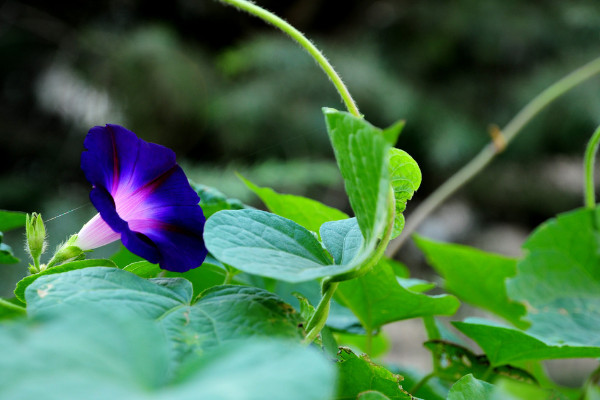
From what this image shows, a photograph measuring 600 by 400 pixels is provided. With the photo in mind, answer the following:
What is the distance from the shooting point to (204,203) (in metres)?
0.36

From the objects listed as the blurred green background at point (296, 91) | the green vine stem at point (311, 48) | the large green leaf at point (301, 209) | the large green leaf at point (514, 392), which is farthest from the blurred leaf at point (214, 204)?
the blurred green background at point (296, 91)

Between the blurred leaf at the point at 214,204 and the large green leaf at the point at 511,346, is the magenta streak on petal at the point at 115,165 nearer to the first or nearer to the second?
the blurred leaf at the point at 214,204

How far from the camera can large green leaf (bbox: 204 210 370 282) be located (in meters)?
0.18

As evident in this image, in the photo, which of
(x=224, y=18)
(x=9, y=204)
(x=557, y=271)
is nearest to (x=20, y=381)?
(x=557, y=271)

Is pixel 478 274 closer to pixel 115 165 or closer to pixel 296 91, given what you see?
pixel 115 165

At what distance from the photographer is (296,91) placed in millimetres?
2008

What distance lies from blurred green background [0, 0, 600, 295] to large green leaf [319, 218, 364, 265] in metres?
1.54

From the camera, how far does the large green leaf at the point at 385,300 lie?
34 cm

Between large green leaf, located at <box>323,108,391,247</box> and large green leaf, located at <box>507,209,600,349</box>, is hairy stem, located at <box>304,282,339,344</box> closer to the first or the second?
large green leaf, located at <box>323,108,391,247</box>

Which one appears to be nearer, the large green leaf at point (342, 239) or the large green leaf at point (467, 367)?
the large green leaf at point (342, 239)

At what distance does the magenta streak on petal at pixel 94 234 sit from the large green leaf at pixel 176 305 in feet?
0.20

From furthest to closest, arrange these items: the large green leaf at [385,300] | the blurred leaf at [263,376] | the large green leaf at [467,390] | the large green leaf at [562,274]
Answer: the large green leaf at [562,274] → the large green leaf at [385,300] → the large green leaf at [467,390] → the blurred leaf at [263,376]

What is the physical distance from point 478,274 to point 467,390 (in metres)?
0.34

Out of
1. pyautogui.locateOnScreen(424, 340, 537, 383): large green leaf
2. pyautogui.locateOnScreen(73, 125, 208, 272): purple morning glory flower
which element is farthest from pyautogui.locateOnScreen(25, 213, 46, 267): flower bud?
A: pyautogui.locateOnScreen(424, 340, 537, 383): large green leaf
